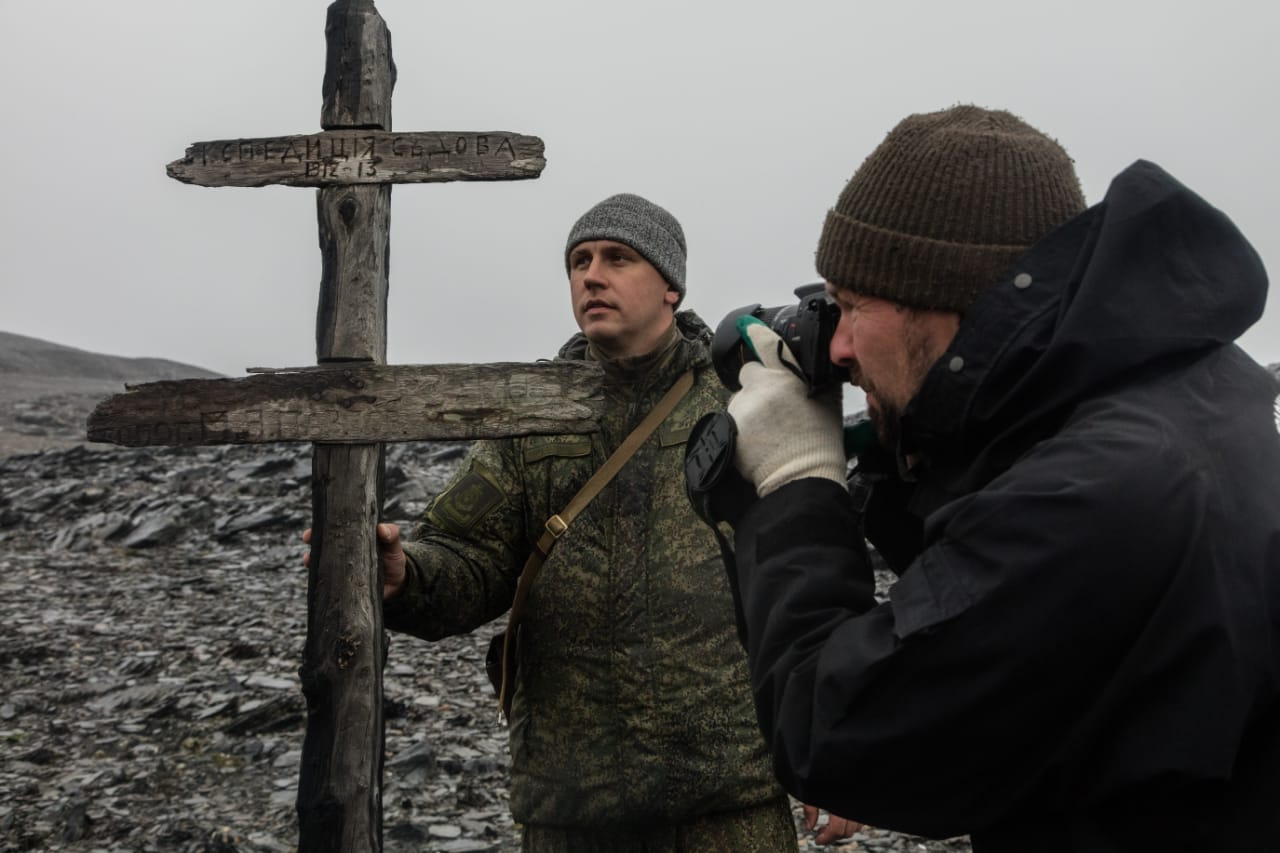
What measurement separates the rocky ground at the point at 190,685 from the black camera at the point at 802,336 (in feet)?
15.1

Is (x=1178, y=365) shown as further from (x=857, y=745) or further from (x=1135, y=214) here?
(x=857, y=745)

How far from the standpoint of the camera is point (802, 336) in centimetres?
236

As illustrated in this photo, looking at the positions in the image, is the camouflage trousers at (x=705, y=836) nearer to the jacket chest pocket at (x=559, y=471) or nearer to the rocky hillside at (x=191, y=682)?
the jacket chest pocket at (x=559, y=471)

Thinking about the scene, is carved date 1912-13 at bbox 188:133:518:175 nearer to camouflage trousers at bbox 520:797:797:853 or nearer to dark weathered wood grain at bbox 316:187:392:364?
dark weathered wood grain at bbox 316:187:392:364

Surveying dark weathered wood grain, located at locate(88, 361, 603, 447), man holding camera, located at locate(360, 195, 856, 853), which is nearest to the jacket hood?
dark weathered wood grain, located at locate(88, 361, 603, 447)

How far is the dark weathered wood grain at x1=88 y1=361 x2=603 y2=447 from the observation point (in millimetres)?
3826

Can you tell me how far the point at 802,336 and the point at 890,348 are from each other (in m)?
0.26

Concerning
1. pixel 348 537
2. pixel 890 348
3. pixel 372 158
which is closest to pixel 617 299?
pixel 372 158

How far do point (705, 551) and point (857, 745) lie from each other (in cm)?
221

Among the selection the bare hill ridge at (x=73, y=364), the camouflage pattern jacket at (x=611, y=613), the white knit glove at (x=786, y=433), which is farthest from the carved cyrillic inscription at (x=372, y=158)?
the bare hill ridge at (x=73, y=364)

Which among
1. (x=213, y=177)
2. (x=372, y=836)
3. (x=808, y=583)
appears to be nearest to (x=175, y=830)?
(x=372, y=836)

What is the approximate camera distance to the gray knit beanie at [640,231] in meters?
4.36

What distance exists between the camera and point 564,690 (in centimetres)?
401

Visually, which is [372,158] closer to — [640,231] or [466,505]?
[640,231]
